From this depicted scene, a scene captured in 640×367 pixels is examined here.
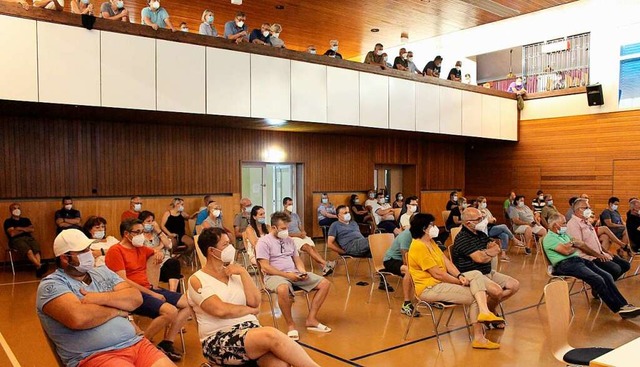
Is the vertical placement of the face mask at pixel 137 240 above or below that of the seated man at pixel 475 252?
above

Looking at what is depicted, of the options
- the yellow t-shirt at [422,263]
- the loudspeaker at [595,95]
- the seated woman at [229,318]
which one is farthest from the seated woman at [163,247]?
the loudspeaker at [595,95]

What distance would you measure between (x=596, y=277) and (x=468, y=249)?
1.73 metres

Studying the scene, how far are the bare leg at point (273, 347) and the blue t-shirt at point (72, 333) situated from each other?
666mm

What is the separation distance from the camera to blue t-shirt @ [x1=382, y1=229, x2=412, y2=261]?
596 cm

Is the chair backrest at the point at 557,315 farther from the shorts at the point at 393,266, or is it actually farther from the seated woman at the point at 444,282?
the shorts at the point at 393,266

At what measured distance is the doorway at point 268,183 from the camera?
39.0 ft

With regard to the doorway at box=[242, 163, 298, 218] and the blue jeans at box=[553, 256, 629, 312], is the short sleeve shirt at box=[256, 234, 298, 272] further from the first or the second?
the doorway at box=[242, 163, 298, 218]

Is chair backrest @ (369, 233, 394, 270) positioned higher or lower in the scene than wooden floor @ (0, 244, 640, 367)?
higher

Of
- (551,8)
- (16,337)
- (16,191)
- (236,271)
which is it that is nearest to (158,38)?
(16,191)

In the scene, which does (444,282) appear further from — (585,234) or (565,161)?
(565,161)

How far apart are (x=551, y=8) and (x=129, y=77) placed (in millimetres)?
10991

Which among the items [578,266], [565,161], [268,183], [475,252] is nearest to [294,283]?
[475,252]

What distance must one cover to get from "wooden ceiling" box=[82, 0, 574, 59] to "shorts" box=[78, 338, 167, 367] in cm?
964

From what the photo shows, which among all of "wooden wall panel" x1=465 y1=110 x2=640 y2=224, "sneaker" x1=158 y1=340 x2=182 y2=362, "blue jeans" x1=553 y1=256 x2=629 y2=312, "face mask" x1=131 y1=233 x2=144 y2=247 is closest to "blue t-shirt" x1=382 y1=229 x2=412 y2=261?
"blue jeans" x1=553 y1=256 x2=629 y2=312
